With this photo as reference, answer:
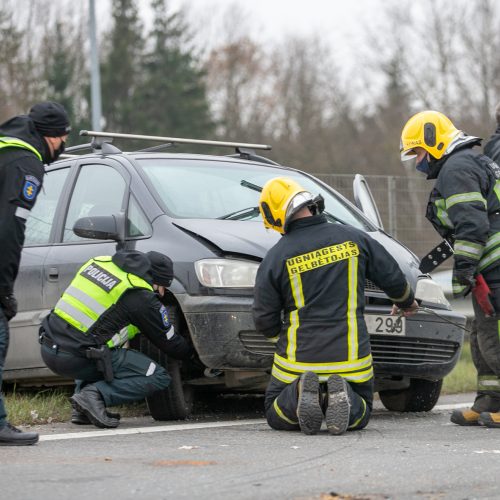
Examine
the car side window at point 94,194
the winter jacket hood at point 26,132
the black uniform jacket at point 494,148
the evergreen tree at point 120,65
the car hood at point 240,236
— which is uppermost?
the evergreen tree at point 120,65

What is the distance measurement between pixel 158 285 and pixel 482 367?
6.54ft

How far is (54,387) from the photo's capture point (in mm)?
8516

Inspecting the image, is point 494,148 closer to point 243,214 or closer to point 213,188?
point 243,214

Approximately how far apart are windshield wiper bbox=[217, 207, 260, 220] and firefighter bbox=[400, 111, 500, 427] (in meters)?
1.01

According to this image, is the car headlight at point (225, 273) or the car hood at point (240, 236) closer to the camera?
the car headlight at point (225, 273)

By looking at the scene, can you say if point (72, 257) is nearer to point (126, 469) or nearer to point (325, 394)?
point (325, 394)

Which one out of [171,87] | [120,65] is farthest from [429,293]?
[120,65]

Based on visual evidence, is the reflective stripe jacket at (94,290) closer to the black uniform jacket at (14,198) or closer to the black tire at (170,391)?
the black tire at (170,391)

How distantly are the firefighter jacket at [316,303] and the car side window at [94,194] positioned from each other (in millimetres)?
1379

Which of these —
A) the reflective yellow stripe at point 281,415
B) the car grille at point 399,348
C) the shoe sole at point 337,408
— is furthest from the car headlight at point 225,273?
the shoe sole at point 337,408

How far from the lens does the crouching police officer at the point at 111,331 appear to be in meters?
6.19

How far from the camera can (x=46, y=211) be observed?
301 inches

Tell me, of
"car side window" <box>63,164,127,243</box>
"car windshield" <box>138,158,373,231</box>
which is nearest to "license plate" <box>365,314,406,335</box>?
"car windshield" <box>138,158,373,231</box>

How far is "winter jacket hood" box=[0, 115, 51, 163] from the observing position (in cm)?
549
